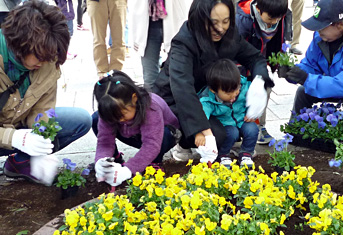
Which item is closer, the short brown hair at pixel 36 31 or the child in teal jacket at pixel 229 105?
the short brown hair at pixel 36 31

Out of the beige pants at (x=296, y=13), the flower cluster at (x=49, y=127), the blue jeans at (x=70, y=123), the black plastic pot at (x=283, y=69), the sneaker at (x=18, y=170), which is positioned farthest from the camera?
the beige pants at (x=296, y=13)

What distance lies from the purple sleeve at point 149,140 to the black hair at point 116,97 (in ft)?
0.27

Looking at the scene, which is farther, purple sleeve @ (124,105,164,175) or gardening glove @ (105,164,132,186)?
purple sleeve @ (124,105,164,175)

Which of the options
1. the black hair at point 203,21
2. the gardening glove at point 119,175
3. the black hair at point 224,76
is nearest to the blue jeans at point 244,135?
the black hair at point 224,76

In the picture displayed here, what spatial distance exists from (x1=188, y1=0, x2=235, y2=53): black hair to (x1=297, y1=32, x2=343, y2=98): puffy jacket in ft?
2.43

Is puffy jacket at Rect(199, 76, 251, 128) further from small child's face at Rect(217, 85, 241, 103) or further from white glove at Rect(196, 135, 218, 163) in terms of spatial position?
white glove at Rect(196, 135, 218, 163)

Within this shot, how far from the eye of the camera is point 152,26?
3.65 meters

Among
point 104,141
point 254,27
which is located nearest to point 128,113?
point 104,141

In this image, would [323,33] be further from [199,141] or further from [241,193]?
[241,193]

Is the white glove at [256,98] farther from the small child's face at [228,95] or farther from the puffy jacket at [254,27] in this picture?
the puffy jacket at [254,27]

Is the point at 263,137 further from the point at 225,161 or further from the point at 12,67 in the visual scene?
the point at 12,67

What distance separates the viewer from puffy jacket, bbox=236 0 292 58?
287cm

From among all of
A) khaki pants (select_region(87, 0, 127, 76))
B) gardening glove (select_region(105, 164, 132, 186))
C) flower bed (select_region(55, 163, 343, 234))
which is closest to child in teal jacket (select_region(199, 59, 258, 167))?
gardening glove (select_region(105, 164, 132, 186))

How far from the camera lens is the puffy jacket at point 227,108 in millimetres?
2688
